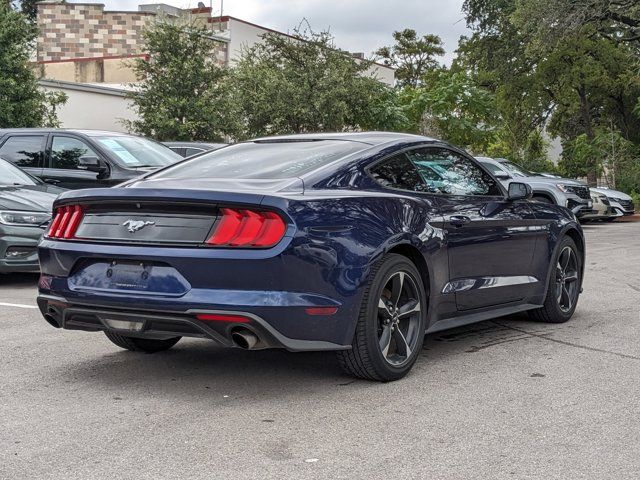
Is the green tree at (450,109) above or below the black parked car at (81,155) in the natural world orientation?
above

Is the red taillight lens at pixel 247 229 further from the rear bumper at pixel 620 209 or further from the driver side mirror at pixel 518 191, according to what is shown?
the rear bumper at pixel 620 209

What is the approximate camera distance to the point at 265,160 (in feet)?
19.4

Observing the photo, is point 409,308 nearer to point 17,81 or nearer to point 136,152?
point 136,152

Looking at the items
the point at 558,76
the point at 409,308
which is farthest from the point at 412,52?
the point at 409,308

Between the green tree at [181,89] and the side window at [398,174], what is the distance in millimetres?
19743

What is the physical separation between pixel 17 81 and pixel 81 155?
1288cm

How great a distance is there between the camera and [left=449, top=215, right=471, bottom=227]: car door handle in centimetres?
617

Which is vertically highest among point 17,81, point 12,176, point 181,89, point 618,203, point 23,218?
point 181,89

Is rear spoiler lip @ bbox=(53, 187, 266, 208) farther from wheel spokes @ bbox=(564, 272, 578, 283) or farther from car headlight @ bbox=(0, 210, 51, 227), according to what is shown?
car headlight @ bbox=(0, 210, 51, 227)

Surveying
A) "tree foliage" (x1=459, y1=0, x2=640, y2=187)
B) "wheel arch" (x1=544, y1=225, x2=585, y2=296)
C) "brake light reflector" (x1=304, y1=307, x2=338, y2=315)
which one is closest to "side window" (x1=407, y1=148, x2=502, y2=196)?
"wheel arch" (x1=544, y1=225, x2=585, y2=296)

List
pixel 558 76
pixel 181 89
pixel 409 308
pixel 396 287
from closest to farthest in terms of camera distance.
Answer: pixel 396 287
pixel 409 308
pixel 181 89
pixel 558 76

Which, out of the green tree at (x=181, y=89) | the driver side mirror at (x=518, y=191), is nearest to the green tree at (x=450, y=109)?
the green tree at (x=181, y=89)

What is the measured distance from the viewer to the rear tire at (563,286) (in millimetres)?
7520

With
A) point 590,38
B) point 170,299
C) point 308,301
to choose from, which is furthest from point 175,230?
point 590,38
